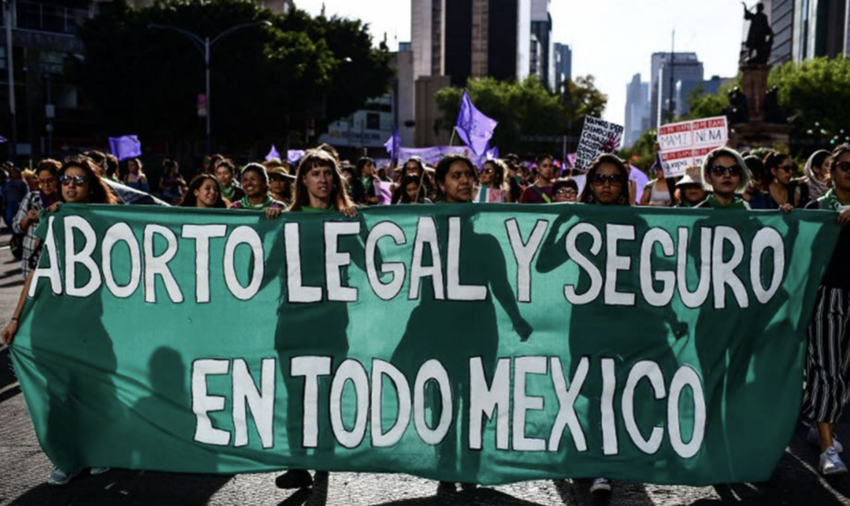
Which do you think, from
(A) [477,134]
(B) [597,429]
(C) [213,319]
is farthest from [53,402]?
(A) [477,134]

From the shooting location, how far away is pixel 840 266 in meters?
5.18

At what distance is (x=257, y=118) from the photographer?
4428 cm

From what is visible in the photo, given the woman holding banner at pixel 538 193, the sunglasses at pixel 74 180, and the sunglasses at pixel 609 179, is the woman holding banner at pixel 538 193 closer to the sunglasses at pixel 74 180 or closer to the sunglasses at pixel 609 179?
the sunglasses at pixel 609 179

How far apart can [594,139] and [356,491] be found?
9176mm

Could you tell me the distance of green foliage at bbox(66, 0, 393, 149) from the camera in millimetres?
42531

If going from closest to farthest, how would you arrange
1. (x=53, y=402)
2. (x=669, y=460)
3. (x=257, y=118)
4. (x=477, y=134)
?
(x=669, y=460), (x=53, y=402), (x=477, y=134), (x=257, y=118)

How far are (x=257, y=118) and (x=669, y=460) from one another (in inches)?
1625

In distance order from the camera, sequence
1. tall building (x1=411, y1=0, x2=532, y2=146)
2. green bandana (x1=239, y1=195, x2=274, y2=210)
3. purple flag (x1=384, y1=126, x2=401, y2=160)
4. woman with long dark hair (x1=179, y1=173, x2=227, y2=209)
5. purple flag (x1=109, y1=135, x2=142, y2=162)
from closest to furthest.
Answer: green bandana (x1=239, y1=195, x2=274, y2=210)
woman with long dark hair (x1=179, y1=173, x2=227, y2=209)
purple flag (x1=109, y1=135, x2=142, y2=162)
purple flag (x1=384, y1=126, x2=401, y2=160)
tall building (x1=411, y1=0, x2=532, y2=146)

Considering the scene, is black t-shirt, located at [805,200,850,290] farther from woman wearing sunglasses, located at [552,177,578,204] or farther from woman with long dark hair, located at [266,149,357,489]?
woman wearing sunglasses, located at [552,177,578,204]

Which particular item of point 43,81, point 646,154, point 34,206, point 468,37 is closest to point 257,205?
point 34,206

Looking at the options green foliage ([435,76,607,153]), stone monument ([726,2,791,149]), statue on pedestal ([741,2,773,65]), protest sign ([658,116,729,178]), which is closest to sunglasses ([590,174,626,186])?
protest sign ([658,116,729,178])

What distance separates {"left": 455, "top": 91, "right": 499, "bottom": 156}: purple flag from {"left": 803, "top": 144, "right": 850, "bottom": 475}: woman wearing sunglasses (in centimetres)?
993

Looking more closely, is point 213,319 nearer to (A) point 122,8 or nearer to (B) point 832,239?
(B) point 832,239

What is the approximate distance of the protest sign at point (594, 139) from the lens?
13.1m
